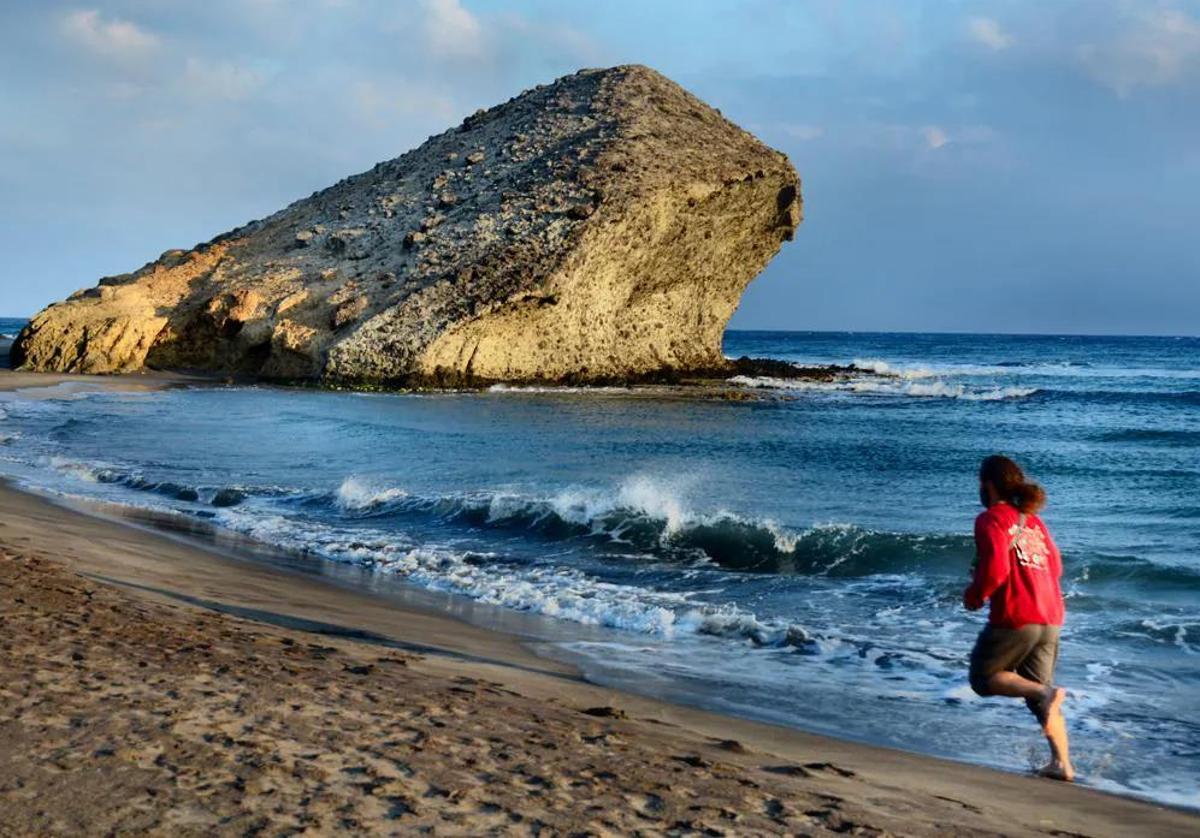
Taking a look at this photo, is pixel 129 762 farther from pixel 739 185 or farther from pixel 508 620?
pixel 739 185

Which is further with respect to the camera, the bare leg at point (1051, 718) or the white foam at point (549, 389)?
the white foam at point (549, 389)

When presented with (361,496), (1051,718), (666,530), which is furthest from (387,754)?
(361,496)

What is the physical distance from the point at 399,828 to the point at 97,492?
45.7 feet

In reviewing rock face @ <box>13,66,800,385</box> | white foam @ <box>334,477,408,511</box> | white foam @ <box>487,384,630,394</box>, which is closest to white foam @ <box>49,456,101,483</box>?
white foam @ <box>334,477,408,511</box>

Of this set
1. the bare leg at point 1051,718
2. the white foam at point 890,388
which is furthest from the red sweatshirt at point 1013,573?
the white foam at point 890,388

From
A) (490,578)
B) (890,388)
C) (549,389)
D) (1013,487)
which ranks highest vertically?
(890,388)

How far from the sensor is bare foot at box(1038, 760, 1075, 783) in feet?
19.6

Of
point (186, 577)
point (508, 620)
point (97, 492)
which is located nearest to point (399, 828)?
point (508, 620)

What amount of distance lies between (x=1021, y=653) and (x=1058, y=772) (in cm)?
64

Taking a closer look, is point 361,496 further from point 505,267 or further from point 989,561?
point 505,267

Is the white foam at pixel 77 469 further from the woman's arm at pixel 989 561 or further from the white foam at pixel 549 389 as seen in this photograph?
the white foam at pixel 549 389

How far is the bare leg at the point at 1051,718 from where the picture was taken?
6.00 m

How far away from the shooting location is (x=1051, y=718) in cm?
602

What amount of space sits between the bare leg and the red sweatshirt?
0.34m
